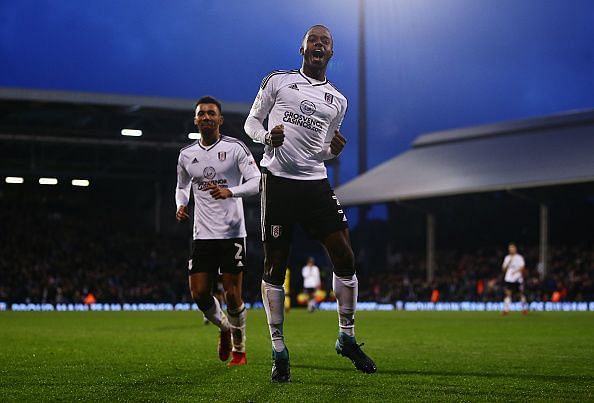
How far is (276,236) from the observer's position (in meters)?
7.61

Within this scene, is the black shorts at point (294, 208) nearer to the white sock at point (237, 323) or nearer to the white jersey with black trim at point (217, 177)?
the white jersey with black trim at point (217, 177)

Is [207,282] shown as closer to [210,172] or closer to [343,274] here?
[210,172]

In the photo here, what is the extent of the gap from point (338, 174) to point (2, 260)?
51.2 feet

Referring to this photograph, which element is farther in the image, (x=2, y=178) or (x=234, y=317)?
(x=2, y=178)

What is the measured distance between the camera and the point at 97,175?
45219 millimetres

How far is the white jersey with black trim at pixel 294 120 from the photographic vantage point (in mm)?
7672

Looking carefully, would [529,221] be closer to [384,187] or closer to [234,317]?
[384,187]

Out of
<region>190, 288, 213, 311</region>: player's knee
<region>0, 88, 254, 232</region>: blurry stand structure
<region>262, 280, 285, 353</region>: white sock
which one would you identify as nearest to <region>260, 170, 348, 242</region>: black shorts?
<region>262, 280, 285, 353</region>: white sock

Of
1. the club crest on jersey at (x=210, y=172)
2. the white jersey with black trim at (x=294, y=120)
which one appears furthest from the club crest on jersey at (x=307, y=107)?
the club crest on jersey at (x=210, y=172)

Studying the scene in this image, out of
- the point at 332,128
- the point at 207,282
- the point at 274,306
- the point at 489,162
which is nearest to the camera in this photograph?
the point at 274,306

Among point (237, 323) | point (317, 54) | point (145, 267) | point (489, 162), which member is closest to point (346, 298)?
point (317, 54)

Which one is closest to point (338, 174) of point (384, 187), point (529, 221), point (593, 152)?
point (384, 187)

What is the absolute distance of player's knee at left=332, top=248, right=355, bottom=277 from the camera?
306 inches

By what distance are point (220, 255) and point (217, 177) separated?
77 cm
